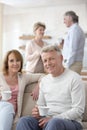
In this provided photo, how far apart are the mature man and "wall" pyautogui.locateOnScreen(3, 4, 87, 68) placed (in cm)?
394

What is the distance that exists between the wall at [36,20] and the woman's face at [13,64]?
362 cm

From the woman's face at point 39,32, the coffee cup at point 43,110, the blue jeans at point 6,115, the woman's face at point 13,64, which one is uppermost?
the woman's face at point 39,32

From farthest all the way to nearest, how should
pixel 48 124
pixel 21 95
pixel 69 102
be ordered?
pixel 21 95 < pixel 69 102 < pixel 48 124

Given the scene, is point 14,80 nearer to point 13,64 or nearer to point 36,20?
point 13,64

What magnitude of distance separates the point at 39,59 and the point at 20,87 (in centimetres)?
75

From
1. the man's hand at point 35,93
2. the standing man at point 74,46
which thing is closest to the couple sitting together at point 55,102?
the man's hand at point 35,93

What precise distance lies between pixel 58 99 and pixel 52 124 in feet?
0.94

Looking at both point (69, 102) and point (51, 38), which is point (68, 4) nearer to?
point (51, 38)

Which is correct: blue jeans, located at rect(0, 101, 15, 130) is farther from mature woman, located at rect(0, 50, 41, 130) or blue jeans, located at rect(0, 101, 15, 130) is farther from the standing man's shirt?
the standing man's shirt

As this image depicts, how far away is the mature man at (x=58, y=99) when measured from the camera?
189cm

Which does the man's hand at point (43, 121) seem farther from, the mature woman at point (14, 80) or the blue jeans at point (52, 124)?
the mature woman at point (14, 80)

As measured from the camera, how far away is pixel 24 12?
6570 mm

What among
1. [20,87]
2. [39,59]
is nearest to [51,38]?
[39,59]

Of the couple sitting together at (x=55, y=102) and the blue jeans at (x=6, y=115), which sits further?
the blue jeans at (x=6, y=115)
